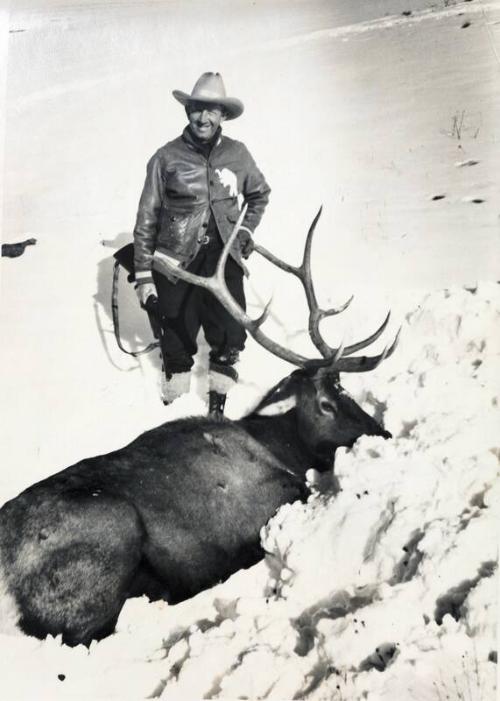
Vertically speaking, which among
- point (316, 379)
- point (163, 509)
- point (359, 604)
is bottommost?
point (359, 604)

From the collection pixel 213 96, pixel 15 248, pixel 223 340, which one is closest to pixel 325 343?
pixel 223 340

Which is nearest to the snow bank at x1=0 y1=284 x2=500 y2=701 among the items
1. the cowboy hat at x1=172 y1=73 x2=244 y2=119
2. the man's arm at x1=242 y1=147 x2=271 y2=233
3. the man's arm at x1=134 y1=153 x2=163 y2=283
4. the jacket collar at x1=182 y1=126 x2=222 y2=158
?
the man's arm at x1=242 y1=147 x2=271 y2=233

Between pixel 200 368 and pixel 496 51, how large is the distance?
79.6 inches

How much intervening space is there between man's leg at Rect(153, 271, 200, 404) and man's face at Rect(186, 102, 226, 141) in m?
0.69

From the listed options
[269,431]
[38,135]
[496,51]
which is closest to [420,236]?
[496,51]

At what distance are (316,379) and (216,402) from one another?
527 mm

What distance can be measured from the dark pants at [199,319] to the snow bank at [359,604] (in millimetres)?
A: 804

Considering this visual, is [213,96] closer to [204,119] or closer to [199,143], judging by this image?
[204,119]

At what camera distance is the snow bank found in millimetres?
2980

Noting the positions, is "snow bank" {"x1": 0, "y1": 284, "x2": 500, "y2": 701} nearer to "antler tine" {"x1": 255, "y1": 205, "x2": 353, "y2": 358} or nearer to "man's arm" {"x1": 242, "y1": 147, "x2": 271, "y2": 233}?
"antler tine" {"x1": 255, "y1": 205, "x2": 353, "y2": 358}

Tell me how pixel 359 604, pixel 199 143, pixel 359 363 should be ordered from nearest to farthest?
pixel 359 604 → pixel 359 363 → pixel 199 143

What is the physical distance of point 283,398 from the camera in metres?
3.82

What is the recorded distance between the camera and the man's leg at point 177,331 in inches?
157

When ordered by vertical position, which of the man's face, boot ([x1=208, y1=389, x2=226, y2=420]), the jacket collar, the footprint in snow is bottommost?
boot ([x1=208, y1=389, x2=226, y2=420])
